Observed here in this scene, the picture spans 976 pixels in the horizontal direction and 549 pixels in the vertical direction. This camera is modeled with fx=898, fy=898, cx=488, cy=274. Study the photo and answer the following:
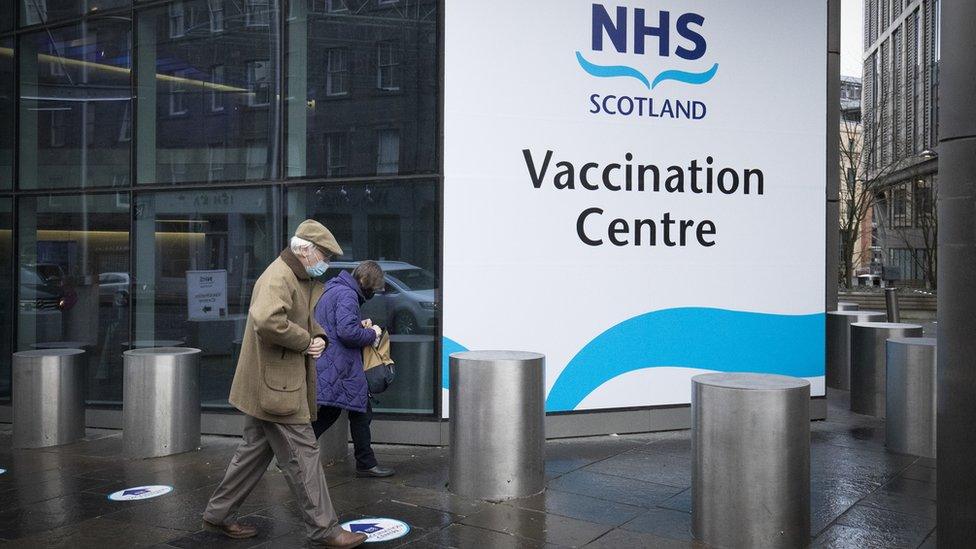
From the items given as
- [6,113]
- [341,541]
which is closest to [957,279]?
[341,541]

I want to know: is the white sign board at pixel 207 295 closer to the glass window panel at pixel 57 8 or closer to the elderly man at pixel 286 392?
the glass window panel at pixel 57 8

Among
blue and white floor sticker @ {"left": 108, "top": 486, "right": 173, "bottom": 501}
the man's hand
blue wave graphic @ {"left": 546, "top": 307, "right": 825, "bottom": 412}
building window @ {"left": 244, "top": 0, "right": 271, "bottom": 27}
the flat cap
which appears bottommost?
blue and white floor sticker @ {"left": 108, "top": 486, "right": 173, "bottom": 501}

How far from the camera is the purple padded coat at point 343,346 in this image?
22.8 feet

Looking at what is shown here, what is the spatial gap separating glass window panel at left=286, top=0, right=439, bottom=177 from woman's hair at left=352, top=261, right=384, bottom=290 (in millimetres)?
1974

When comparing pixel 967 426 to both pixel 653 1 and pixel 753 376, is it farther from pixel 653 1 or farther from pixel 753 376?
pixel 653 1

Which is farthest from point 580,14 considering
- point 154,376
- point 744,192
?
point 154,376

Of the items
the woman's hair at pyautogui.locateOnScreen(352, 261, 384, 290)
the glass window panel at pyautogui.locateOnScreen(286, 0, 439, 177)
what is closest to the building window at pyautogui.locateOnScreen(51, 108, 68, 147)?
the glass window panel at pyautogui.locateOnScreen(286, 0, 439, 177)

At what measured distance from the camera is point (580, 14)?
9047 mm

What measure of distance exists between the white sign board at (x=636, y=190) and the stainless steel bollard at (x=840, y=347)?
3.12 metres

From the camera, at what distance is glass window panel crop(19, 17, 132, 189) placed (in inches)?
408

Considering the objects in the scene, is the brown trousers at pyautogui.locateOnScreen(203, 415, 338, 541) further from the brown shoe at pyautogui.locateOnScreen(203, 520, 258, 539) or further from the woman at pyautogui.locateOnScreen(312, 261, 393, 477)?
the woman at pyautogui.locateOnScreen(312, 261, 393, 477)

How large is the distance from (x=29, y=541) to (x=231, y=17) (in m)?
5.97

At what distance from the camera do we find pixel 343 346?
7078 millimetres

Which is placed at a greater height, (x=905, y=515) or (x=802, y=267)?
(x=802, y=267)
